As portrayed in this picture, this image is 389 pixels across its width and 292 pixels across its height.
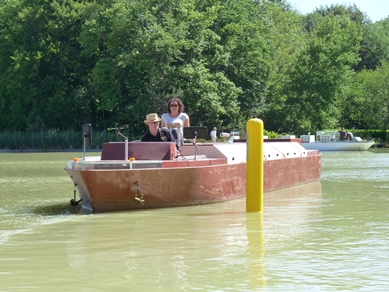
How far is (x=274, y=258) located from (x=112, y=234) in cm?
339

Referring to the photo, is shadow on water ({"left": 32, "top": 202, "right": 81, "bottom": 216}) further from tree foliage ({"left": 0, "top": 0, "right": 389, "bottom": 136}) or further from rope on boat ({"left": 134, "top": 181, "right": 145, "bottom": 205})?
tree foliage ({"left": 0, "top": 0, "right": 389, "bottom": 136})

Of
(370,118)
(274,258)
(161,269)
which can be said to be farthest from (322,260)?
(370,118)

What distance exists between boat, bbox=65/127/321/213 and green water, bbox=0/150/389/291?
320mm

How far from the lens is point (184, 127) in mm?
19375

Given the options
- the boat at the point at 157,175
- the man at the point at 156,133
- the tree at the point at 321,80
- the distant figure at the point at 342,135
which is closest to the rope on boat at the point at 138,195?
the boat at the point at 157,175

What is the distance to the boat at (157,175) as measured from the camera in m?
17.2

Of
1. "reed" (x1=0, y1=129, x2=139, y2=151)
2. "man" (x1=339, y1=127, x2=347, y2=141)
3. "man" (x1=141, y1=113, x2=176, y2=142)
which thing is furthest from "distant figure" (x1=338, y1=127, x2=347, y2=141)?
"man" (x1=141, y1=113, x2=176, y2=142)

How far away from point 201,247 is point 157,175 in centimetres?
475

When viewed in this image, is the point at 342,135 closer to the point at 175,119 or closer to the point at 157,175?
the point at 175,119

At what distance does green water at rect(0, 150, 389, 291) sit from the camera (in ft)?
34.0

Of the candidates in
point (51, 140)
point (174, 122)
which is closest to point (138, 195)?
point (174, 122)

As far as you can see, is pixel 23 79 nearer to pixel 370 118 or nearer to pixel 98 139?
pixel 98 139

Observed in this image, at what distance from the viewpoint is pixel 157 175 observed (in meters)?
17.5

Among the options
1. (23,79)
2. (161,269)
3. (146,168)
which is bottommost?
(161,269)
